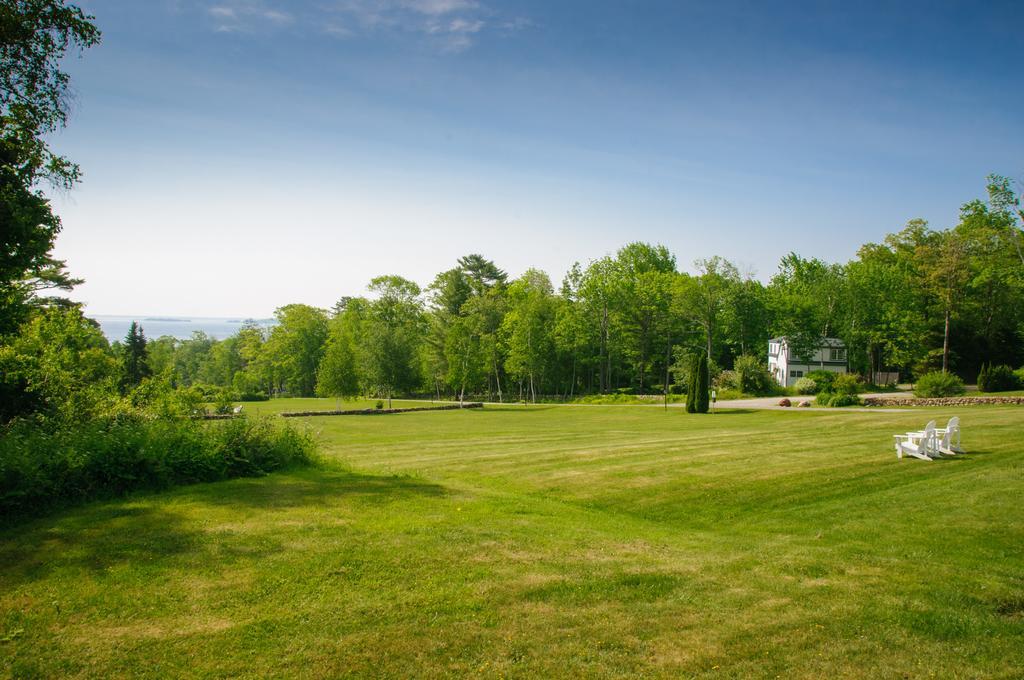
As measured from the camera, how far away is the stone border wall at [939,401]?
30.3 m

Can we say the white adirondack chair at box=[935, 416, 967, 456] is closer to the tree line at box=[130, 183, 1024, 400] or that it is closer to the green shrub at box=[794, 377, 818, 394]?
the tree line at box=[130, 183, 1024, 400]

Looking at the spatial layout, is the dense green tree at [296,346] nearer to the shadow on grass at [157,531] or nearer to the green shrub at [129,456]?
the green shrub at [129,456]

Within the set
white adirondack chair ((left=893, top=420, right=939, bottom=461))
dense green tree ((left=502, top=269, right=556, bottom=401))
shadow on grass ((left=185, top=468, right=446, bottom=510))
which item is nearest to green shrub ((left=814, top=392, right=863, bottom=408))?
white adirondack chair ((left=893, top=420, right=939, bottom=461))

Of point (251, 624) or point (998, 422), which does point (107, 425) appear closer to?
point (251, 624)

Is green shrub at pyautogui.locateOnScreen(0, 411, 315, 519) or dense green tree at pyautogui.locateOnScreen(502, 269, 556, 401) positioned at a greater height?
dense green tree at pyautogui.locateOnScreen(502, 269, 556, 401)

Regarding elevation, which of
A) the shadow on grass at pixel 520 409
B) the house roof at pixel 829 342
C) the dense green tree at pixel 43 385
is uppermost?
the house roof at pixel 829 342

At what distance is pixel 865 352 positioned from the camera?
5684 centimetres

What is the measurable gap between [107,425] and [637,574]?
32.7ft

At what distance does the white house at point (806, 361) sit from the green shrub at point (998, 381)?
16.1 metres

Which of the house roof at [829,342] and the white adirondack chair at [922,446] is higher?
the house roof at [829,342]

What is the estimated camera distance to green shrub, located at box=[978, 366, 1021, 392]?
1480 inches

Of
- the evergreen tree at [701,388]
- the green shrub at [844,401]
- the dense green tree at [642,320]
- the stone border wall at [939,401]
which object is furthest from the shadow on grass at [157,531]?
the dense green tree at [642,320]

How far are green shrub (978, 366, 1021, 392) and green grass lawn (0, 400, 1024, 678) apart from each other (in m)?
34.2

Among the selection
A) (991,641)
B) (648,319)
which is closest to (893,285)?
Answer: (648,319)
